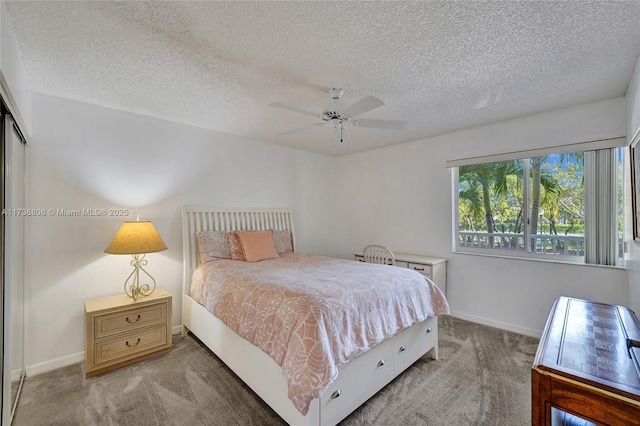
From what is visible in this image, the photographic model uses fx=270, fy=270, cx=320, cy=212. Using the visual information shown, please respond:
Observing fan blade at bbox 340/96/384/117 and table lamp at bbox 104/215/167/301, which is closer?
fan blade at bbox 340/96/384/117

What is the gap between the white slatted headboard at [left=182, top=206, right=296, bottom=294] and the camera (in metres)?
3.16

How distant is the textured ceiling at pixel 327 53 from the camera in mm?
1490

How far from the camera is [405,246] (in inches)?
165

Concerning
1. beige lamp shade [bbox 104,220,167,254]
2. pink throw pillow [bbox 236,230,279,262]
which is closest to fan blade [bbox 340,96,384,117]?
pink throw pillow [bbox 236,230,279,262]

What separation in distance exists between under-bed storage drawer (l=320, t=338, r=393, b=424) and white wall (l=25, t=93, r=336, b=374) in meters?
2.31

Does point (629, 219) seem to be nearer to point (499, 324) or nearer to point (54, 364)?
point (499, 324)

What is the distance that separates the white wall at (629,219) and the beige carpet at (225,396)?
102cm

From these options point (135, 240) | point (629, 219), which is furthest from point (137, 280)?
point (629, 219)

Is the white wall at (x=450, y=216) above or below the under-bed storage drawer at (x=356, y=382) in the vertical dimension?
above

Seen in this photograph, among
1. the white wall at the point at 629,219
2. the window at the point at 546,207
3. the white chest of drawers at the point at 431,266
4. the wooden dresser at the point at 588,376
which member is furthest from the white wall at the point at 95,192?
the white wall at the point at 629,219

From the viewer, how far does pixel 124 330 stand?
A: 7.98ft

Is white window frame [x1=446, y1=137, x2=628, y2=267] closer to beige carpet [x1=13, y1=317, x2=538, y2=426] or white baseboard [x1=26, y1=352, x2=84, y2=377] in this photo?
beige carpet [x1=13, y1=317, x2=538, y2=426]

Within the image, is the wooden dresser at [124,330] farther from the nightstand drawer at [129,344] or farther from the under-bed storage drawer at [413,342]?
the under-bed storage drawer at [413,342]

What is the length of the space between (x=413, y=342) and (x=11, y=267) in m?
2.98
